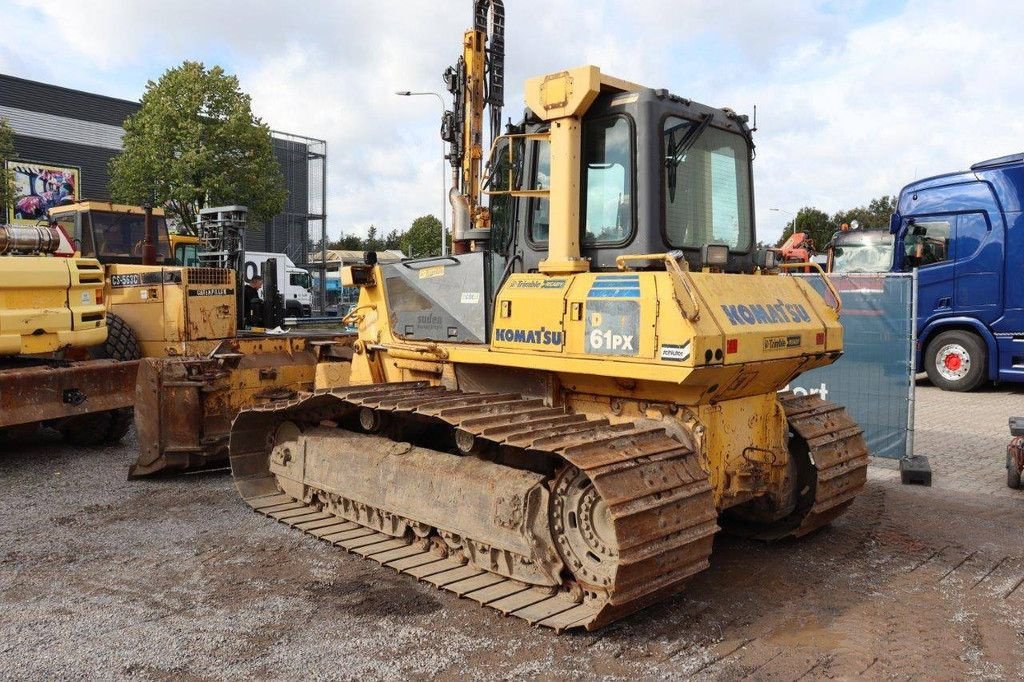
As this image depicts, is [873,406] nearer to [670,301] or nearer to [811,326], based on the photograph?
[811,326]

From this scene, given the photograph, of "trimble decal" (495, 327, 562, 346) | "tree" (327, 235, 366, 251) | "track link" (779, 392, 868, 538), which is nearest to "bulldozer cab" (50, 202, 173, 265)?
"trimble decal" (495, 327, 562, 346)

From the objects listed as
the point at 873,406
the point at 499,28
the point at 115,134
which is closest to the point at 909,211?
the point at 873,406

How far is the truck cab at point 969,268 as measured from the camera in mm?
13891

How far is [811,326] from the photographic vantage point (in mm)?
5391

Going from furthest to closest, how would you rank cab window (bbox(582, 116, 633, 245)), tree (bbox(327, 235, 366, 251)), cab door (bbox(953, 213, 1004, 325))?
1. tree (bbox(327, 235, 366, 251))
2. cab door (bbox(953, 213, 1004, 325))
3. cab window (bbox(582, 116, 633, 245))

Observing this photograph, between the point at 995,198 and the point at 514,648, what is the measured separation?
1336 centimetres

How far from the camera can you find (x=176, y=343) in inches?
420

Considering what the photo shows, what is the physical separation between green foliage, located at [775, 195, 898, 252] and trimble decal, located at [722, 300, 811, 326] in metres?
45.4

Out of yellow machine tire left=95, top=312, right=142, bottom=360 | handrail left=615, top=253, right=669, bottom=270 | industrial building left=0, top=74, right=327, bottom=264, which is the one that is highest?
industrial building left=0, top=74, right=327, bottom=264

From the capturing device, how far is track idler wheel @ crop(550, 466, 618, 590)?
4.40m

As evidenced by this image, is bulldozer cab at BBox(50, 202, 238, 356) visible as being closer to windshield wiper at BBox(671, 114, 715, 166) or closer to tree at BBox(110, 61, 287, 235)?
windshield wiper at BBox(671, 114, 715, 166)

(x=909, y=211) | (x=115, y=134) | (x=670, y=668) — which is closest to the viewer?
(x=670, y=668)

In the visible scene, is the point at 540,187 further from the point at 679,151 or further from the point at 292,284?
the point at 292,284

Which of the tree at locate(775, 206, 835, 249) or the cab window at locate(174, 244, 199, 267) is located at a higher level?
the tree at locate(775, 206, 835, 249)
